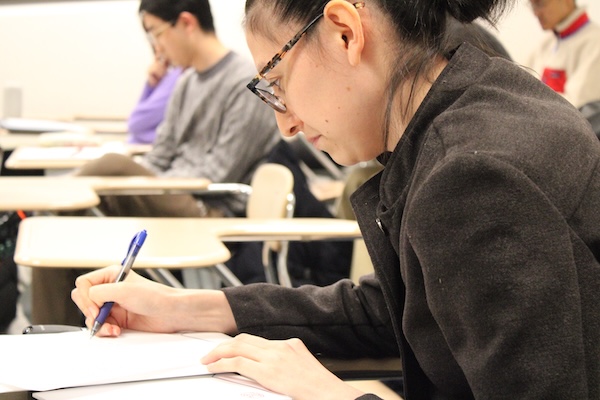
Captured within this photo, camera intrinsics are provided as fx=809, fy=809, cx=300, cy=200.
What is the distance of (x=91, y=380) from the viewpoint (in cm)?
91

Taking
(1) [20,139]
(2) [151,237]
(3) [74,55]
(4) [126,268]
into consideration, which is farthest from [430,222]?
(3) [74,55]

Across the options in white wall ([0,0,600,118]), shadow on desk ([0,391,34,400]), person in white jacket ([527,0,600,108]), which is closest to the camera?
shadow on desk ([0,391,34,400])

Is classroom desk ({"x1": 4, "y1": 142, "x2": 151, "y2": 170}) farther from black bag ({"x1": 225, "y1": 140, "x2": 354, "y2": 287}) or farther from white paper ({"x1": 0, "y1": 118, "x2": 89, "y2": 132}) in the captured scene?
black bag ({"x1": 225, "y1": 140, "x2": 354, "y2": 287})

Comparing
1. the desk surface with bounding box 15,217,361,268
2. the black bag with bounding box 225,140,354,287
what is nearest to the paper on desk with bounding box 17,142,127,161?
the black bag with bounding box 225,140,354,287

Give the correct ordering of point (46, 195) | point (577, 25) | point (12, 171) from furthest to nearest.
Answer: point (12, 171) < point (577, 25) < point (46, 195)

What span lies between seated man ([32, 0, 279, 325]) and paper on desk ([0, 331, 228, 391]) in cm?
195

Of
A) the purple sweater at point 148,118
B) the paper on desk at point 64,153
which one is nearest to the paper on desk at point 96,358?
the paper on desk at point 64,153

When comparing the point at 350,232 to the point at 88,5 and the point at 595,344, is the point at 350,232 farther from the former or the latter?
the point at 88,5

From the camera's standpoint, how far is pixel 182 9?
348 cm

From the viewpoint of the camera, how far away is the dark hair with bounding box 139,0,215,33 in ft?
11.4

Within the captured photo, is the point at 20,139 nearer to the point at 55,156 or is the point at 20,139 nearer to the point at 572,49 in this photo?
the point at 55,156

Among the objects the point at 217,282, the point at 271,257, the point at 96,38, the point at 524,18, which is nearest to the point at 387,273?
the point at 217,282

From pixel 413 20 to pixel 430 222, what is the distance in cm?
28

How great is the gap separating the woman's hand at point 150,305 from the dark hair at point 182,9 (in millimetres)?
2440
